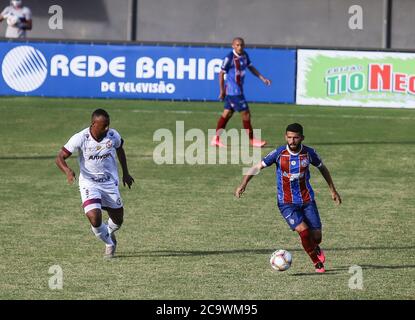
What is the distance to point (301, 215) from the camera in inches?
516

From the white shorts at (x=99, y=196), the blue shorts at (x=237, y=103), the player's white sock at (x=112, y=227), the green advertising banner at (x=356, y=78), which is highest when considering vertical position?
the green advertising banner at (x=356, y=78)

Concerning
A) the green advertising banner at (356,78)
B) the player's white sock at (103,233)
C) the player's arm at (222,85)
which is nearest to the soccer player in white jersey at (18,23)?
the green advertising banner at (356,78)

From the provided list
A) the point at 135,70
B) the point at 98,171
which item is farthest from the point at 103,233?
the point at 135,70

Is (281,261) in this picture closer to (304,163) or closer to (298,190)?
(298,190)

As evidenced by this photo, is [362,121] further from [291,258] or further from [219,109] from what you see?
[291,258]

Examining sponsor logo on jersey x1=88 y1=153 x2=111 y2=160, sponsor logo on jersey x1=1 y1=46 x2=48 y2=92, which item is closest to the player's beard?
sponsor logo on jersey x1=88 y1=153 x2=111 y2=160

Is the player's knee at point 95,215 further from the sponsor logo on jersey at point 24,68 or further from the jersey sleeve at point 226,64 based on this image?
the sponsor logo on jersey at point 24,68

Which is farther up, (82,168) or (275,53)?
Answer: (275,53)

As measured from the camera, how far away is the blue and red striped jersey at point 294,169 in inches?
516

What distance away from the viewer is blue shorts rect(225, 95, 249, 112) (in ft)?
77.4

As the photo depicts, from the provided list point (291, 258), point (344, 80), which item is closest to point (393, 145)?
point (344, 80)

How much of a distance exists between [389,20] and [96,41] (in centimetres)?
1379

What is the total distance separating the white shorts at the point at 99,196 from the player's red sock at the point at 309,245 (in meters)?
2.51
